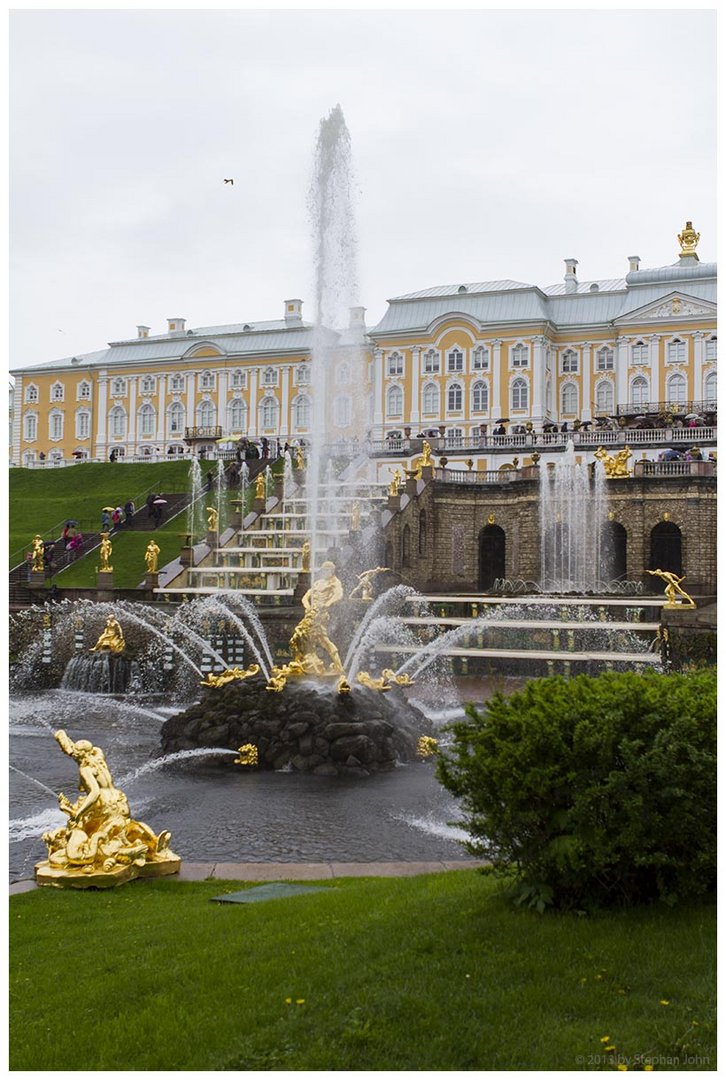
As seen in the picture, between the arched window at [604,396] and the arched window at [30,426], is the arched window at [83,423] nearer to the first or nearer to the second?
the arched window at [30,426]

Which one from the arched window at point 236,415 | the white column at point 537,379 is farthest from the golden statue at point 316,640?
the arched window at point 236,415

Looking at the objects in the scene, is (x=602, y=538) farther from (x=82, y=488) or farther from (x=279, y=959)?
(x=279, y=959)

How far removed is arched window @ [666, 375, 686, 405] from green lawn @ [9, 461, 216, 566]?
2868 cm

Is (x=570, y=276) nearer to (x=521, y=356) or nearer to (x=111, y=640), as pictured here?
(x=521, y=356)

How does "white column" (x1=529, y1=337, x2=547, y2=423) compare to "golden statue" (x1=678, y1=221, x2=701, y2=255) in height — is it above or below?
below

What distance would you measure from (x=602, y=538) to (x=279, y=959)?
36.3m

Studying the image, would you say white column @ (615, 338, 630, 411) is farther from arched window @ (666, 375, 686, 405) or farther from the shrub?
the shrub

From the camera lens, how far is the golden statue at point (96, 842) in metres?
9.55

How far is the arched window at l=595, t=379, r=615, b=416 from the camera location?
2564 inches

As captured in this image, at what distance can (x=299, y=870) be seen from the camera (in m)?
10.1

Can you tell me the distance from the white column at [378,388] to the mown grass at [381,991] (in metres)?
62.2

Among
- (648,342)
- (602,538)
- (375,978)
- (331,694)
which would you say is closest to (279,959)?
(375,978)

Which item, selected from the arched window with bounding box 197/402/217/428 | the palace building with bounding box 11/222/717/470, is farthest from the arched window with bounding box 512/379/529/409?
the arched window with bounding box 197/402/217/428

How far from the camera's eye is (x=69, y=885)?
31.1 ft
